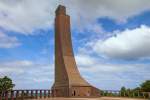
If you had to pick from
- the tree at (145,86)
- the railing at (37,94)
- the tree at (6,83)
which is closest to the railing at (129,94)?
the railing at (37,94)

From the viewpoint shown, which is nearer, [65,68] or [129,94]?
[129,94]

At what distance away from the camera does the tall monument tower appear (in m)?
35.7

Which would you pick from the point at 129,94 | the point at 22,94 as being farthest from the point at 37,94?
the point at 129,94

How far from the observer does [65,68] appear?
3653cm

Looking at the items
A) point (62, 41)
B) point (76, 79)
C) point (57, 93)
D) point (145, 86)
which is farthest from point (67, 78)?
point (145, 86)

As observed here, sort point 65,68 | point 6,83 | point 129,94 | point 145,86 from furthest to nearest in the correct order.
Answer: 1. point 145,86
2. point 6,83
3. point 65,68
4. point 129,94

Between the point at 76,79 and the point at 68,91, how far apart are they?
2265mm

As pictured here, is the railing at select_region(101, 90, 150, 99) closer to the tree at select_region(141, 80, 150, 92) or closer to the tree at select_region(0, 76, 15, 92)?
the tree at select_region(141, 80, 150, 92)

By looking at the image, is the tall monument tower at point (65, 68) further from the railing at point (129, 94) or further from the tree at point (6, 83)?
the tree at point (6, 83)

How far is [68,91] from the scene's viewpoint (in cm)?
3538

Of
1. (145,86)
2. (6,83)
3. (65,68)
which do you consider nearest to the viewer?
(65,68)

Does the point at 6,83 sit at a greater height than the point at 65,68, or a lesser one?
lesser

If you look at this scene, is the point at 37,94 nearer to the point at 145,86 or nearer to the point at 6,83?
the point at 6,83

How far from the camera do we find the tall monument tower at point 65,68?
35719 millimetres
